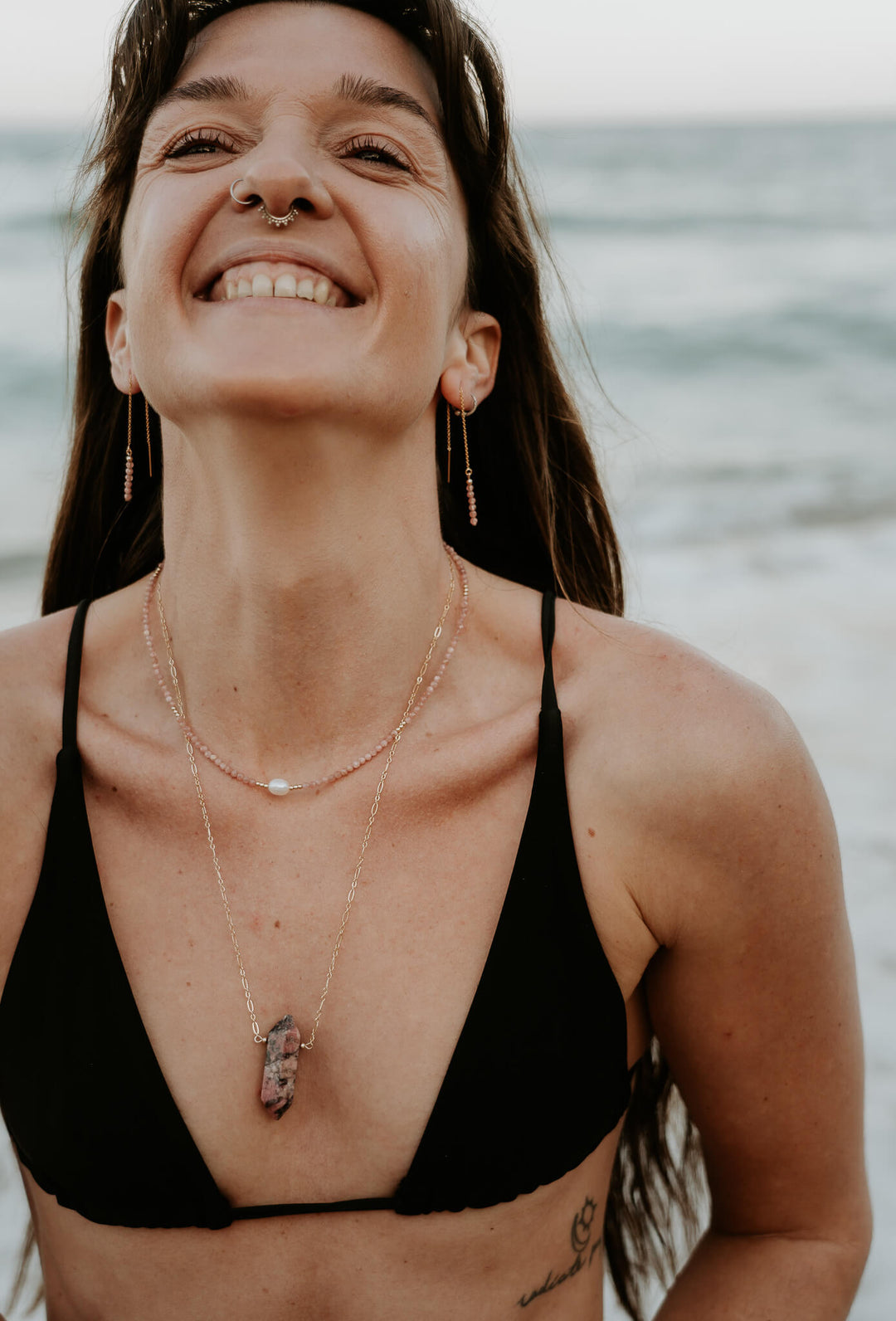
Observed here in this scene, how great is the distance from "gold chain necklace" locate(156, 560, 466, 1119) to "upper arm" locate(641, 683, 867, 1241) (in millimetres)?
446

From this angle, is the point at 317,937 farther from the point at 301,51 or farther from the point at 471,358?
the point at 301,51

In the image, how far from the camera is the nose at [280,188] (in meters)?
1.86

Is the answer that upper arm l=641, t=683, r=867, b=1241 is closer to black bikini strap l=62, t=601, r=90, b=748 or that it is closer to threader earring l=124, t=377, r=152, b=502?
black bikini strap l=62, t=601, r=90, b=748

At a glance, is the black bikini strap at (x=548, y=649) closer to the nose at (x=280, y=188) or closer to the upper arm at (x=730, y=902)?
the upper arm at (x=730, y=902)

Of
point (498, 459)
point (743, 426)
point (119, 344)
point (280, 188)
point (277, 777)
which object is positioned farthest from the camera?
point (743, 426)

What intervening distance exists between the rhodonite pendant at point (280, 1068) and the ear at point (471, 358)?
1074 mm

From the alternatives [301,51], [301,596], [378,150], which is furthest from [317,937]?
[301,51]

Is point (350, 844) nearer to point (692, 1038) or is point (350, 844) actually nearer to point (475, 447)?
point (692, 1038)

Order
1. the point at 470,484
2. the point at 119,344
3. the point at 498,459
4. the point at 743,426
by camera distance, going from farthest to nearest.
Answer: the point at 743,426 → the point at 498,459 → the point at 470,484 → the point at 119,344

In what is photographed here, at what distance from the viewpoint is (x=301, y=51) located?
2.01 m

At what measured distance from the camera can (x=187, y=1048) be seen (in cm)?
192

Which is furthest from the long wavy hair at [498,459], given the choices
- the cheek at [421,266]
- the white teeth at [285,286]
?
the white teeth at [285,286]

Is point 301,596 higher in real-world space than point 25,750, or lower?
higher

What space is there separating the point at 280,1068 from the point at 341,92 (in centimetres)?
146
